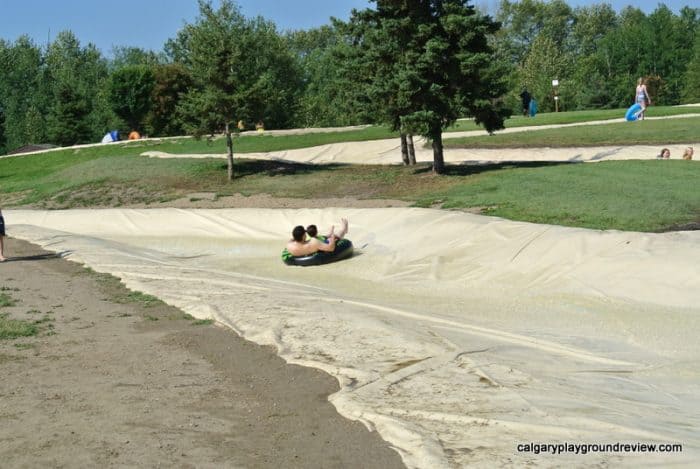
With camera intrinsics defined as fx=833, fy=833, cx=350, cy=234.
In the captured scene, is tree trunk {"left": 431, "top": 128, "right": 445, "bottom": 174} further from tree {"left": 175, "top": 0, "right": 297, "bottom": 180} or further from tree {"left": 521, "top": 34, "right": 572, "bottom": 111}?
tree {"left": 521, "top": 34, "right": 572, "bottom": 111}

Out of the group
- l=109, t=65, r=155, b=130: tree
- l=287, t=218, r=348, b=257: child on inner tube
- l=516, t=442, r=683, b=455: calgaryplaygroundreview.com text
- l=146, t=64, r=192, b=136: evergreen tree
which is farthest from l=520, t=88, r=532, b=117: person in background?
l=516, t=442, r=683, b=455: calgaryplaygroundreview.com text

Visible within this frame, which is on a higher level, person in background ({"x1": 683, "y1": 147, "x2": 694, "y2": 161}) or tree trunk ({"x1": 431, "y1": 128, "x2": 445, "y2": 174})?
tree trunk ({"x1": 431, "y1": 128, "x2": 445, "y2": 174})

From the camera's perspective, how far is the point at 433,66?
2356 cm

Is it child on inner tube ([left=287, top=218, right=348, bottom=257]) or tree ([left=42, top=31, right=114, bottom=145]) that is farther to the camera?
tree ([left=42, top=31, right=114, bottom=145])

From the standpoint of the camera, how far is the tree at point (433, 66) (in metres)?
23.2

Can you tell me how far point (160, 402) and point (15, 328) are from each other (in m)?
3.92

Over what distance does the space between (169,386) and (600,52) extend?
261ft

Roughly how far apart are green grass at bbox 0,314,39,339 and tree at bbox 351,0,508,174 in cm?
1454

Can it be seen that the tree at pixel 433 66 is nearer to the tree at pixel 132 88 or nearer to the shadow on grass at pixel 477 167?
the shadow on grass at pixel 477 167

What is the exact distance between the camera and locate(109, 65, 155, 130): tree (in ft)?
194

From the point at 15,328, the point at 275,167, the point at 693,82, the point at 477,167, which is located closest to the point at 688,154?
the point at 477,167

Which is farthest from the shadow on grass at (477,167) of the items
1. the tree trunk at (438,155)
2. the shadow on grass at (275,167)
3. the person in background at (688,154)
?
the shadow on grass at (275,167)

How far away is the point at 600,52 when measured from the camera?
3174 inches

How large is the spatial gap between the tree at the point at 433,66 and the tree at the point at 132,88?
37697mm
